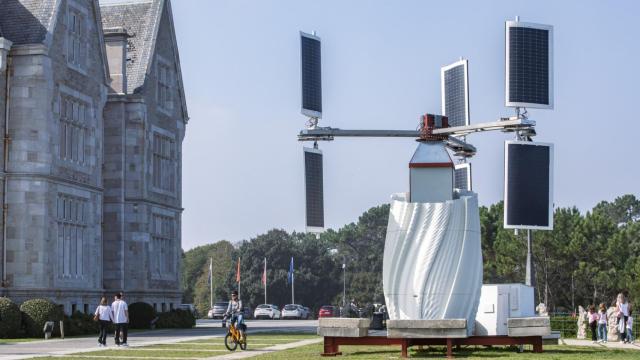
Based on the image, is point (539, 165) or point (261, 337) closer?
point (539, 165)

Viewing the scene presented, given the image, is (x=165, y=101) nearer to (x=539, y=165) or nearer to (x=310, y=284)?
(x=539, y=165)

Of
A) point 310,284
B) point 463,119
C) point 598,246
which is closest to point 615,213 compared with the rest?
point 310,284

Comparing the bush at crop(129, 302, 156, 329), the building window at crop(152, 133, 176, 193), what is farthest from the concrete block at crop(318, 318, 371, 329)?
the building window at crop(152, 133, 176, 193)

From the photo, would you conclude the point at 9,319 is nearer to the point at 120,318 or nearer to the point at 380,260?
the point at 120,318

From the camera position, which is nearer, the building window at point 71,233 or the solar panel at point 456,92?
the solar panel at point 456,92

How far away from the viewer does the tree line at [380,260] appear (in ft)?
281

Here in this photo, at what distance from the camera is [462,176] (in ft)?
112

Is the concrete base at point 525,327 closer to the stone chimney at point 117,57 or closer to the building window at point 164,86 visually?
the stone chimney at point 117,57

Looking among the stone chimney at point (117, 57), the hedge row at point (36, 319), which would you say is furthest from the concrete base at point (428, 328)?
the stone chimney at point (117, 57)

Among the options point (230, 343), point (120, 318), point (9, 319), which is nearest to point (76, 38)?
point (9, 319)

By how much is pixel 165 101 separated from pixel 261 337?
22.8 m

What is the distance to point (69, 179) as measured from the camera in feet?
172

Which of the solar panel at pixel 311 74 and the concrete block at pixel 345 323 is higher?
the solar panel at pixel 311 74

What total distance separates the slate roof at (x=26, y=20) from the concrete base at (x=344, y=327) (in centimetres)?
2498
